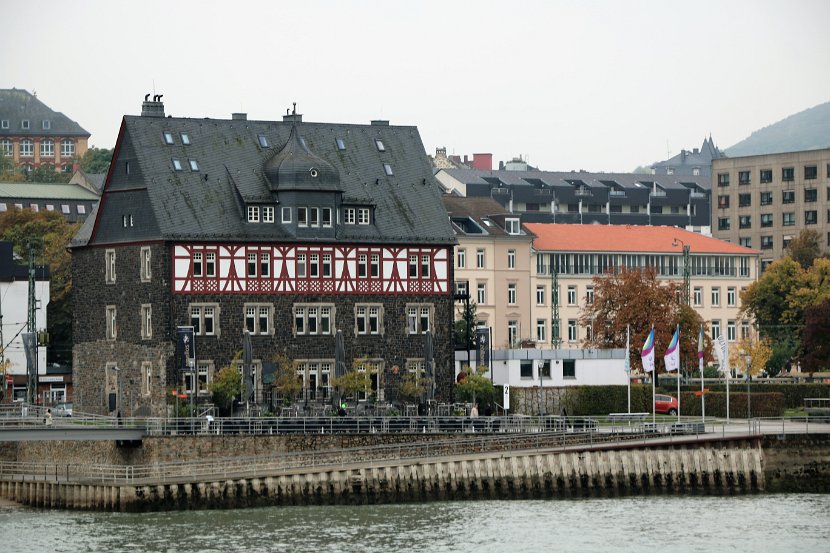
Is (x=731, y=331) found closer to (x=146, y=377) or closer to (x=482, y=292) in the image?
(x=482, y=292)

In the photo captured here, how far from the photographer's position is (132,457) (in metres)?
95.5

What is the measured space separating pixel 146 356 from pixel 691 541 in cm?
3812

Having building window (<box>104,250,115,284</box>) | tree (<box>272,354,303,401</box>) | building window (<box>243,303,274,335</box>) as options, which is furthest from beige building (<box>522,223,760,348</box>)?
building window (<box>104,250,115,284</box>)

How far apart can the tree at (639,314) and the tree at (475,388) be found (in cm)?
1597

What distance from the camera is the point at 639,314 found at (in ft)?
422

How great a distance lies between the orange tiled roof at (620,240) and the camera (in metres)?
153

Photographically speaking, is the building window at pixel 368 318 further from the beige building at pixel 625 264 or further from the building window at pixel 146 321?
the beige building at pixel 625 264

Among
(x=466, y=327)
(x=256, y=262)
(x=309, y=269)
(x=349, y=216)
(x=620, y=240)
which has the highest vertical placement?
(x=620, y=240)

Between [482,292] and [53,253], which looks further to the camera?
[53,253]

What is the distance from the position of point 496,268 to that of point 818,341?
22.3 meters

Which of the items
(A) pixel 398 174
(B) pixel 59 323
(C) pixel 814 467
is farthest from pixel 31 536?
(B) pixel 59 323

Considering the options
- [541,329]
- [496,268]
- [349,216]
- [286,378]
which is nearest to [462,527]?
[286,378]

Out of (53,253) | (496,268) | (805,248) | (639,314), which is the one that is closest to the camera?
(639,314)

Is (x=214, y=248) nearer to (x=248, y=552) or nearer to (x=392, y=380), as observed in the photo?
(x=392, y=380)
